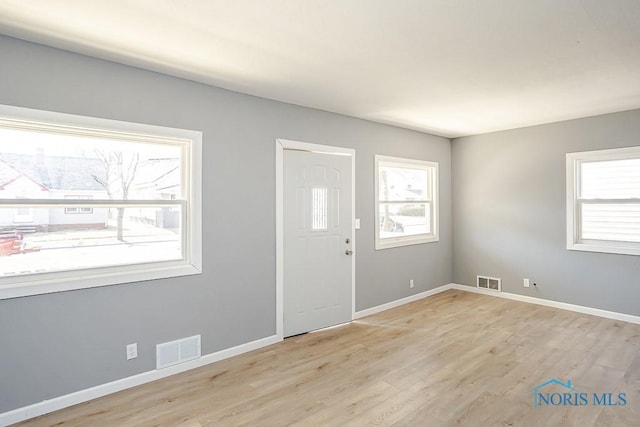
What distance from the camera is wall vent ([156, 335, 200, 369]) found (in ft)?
9.74

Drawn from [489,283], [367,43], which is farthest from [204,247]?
[489,283]

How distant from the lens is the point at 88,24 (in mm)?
2182

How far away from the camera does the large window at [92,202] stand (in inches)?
96.3

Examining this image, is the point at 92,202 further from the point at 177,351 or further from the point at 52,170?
the point at 177,351

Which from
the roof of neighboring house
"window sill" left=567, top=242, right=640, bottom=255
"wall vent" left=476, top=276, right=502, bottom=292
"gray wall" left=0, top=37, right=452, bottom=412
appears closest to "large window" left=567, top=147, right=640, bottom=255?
"window sill" left=567, top=242, right=640, bottom=255

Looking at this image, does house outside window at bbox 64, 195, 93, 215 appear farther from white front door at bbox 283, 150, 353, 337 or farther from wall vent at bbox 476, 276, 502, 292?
wall vent at bbox 476, 276, 502, 292

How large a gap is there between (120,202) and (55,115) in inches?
29.4

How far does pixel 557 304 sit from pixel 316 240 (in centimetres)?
350

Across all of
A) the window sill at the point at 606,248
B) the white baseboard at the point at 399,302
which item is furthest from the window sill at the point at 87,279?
the window sill at the point at 606,248

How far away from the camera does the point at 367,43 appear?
2.45 metres

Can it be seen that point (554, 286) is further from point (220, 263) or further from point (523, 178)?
point (220, 263)

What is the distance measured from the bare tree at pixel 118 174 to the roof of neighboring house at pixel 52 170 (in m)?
0.05

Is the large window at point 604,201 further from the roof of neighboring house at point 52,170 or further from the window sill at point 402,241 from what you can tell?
the roof of neighboring house at point 52,170

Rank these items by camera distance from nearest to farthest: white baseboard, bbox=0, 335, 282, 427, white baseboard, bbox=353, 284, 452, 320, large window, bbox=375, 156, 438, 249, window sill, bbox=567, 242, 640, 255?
white baseboard, bbox=0, 335, 282, 427
window sill, bbox=567, 242, 640, 255
white baseboard, bbox=353, 284, 452, 320
large window, bbox=375, 156, 438, 249
